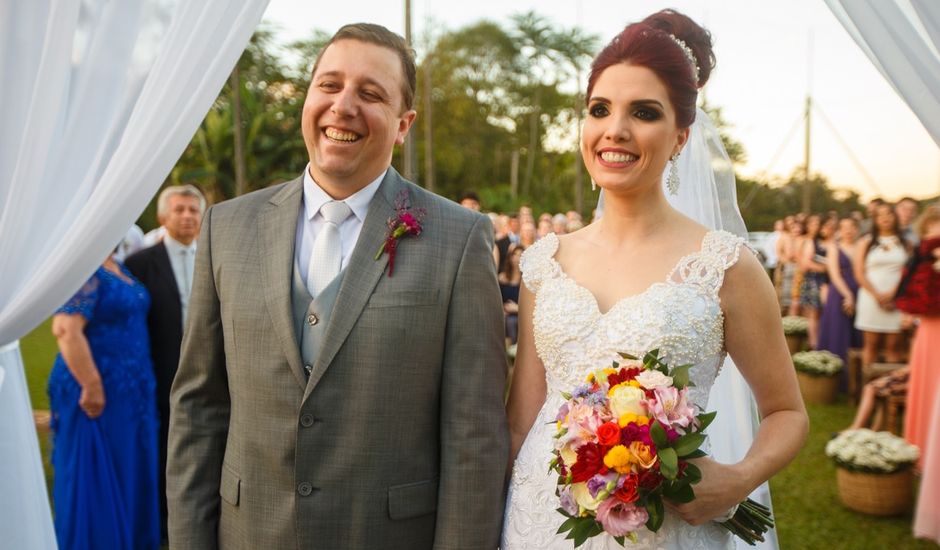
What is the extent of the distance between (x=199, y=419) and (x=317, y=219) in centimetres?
73

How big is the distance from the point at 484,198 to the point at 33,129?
3289 centimetres

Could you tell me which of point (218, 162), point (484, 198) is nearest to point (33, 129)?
point (218, 162)

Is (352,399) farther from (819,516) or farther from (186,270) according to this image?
(819,516)

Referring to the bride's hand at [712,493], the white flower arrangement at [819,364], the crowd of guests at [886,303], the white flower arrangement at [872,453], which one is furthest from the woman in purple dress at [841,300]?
the bride's hand at [712,493]

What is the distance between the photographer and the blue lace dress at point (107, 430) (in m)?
4.40

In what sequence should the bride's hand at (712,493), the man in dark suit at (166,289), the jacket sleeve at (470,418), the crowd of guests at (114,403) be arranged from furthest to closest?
the man in dark suit at (166,289) < the crowd of guests at (114,403) < the jacket sleeve at (470,418) < the bride's hand at (712,493)

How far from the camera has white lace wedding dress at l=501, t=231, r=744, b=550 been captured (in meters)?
2.14

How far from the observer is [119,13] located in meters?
2.57

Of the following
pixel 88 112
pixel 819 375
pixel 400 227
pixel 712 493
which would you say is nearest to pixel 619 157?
pixel 400 227

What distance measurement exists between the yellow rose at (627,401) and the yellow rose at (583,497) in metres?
0.20

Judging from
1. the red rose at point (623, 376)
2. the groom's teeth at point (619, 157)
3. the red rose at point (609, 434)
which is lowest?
the red rose at point (609, 434)

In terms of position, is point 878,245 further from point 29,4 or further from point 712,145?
point 29,4

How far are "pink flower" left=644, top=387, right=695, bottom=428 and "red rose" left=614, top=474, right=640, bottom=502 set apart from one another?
0.16 metres

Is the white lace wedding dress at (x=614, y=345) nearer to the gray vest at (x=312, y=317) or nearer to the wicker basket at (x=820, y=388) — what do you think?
the gray vest at (x=312, y=317)
